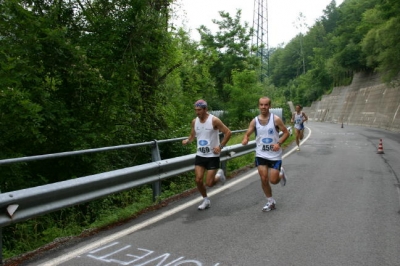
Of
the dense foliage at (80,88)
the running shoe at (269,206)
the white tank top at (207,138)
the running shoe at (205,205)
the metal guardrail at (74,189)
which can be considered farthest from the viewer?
the dense foliage at (80,88)

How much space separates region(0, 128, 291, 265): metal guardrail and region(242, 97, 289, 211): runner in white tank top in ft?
5.50

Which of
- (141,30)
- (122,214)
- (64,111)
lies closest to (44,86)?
(64,111)

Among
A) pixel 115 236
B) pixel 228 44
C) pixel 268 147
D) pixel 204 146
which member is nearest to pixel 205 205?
pixel 204 146

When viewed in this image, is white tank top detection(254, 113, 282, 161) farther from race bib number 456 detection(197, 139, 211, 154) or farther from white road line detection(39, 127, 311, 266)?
white road line detection(39, 127, 311, 266)

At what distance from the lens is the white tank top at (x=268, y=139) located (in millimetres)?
6215

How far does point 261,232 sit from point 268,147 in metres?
1.69

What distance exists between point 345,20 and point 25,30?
221 ft

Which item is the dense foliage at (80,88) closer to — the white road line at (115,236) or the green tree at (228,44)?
the white road line at (115,236)

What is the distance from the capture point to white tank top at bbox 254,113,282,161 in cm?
621

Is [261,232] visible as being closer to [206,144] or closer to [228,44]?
[206,144]

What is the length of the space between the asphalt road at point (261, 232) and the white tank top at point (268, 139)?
88cm

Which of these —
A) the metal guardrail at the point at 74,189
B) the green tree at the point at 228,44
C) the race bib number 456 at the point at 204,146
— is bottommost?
the metal guardrail at the point at 74,189

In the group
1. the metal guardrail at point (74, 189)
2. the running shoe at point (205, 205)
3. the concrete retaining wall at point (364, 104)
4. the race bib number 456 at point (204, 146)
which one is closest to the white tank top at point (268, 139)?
the race bib number 456 at point (204, 146)

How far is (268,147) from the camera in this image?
621cm
